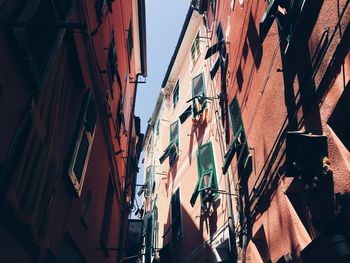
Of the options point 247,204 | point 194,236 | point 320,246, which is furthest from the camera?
point 194,236

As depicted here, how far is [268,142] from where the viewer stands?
620 centimetres

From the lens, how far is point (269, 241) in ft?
19.2

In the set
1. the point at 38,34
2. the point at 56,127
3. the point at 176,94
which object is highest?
the point at 176,94

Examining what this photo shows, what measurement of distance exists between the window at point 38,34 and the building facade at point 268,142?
308cm

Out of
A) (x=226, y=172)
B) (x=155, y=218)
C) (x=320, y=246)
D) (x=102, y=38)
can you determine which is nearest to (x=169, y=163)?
(x=155, y=218)

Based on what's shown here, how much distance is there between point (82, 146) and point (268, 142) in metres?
3.22

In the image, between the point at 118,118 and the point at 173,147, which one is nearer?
the point at 118,118

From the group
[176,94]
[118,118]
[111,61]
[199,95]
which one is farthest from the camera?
[176,94]

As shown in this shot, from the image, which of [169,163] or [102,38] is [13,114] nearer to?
[102,38]

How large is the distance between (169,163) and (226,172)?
6772mm

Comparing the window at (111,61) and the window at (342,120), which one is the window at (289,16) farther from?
the window at (111,61)

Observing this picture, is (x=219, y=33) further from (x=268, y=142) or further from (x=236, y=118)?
(x=268, y=142)

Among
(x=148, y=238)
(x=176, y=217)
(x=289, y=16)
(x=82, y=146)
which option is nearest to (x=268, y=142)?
(x=289, y=16)

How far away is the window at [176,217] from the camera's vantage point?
12.0m
